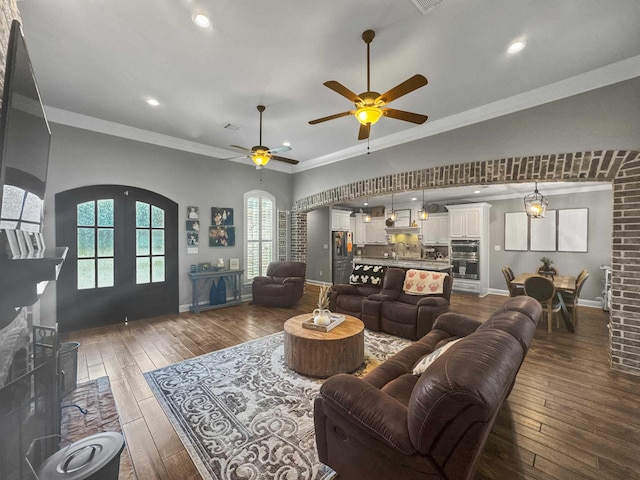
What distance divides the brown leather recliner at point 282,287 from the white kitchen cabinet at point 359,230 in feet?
13.7

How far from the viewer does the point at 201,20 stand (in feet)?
7.28

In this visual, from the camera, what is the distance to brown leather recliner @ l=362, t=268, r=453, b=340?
12.3ft

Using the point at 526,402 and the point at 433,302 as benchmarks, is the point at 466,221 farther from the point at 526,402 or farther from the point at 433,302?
the point at 526,402

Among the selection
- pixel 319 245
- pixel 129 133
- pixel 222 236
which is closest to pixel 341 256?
pixel 319 245

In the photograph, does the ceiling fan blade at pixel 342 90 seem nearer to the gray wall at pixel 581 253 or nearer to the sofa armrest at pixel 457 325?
the sofa armrest at pixel 457 325

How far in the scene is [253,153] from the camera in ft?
12.6

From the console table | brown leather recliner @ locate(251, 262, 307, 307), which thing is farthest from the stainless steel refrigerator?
the console table

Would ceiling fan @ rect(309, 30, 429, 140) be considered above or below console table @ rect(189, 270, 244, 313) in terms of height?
above

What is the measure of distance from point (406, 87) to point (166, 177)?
458 cm

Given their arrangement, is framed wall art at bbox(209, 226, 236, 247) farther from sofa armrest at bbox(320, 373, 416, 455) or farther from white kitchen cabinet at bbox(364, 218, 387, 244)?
white kitchen cabinet at bbox(364, 218, 387, 244)

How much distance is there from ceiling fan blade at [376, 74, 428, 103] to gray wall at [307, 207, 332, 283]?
19.4ft

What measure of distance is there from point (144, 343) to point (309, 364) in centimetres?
253

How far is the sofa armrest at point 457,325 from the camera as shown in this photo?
8.67 feet

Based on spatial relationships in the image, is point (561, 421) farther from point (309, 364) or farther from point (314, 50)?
point (314, 50)
